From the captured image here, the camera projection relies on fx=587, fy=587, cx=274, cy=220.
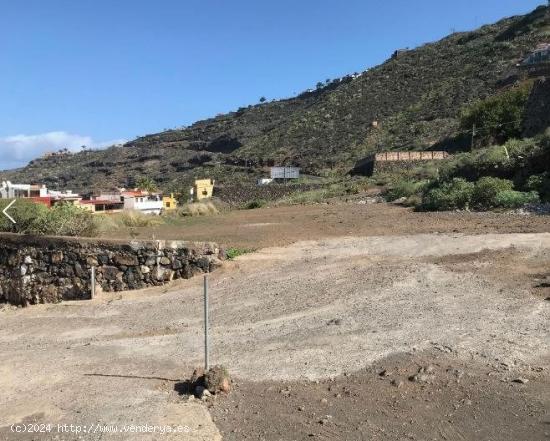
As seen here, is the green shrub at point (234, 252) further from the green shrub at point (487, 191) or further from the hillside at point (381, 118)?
the hillside at point (381, 118)

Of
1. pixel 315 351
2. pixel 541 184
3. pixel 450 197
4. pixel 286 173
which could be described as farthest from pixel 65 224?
pixel 286 173

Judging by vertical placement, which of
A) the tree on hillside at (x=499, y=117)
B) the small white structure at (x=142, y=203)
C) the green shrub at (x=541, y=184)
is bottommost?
the small white structure at (x=142, y=203)

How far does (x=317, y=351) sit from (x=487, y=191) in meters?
13.4

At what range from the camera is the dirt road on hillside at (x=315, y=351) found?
4707mm

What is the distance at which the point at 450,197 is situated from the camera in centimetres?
1836

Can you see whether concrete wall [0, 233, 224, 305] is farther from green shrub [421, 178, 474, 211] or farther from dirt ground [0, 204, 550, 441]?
green shrub [421, 178, 474, 211]

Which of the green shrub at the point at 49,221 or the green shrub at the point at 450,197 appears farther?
the green shrub at the point at 450,197

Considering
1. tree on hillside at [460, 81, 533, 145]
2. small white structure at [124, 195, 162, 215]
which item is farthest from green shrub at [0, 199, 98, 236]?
small white structure at [124, 195, 162, 215]

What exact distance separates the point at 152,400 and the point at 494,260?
→ 624 cm

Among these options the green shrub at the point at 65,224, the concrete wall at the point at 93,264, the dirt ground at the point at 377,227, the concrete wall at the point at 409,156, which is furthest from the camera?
the concrete wall at the point at 409,156

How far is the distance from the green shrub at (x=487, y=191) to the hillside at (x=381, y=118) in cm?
2958

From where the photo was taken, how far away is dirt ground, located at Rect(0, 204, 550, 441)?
4.70 m

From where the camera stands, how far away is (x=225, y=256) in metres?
11.2

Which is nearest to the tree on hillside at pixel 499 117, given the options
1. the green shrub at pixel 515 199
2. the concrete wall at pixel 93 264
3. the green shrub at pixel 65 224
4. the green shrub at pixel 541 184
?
the green shrub at pixel 541 184
